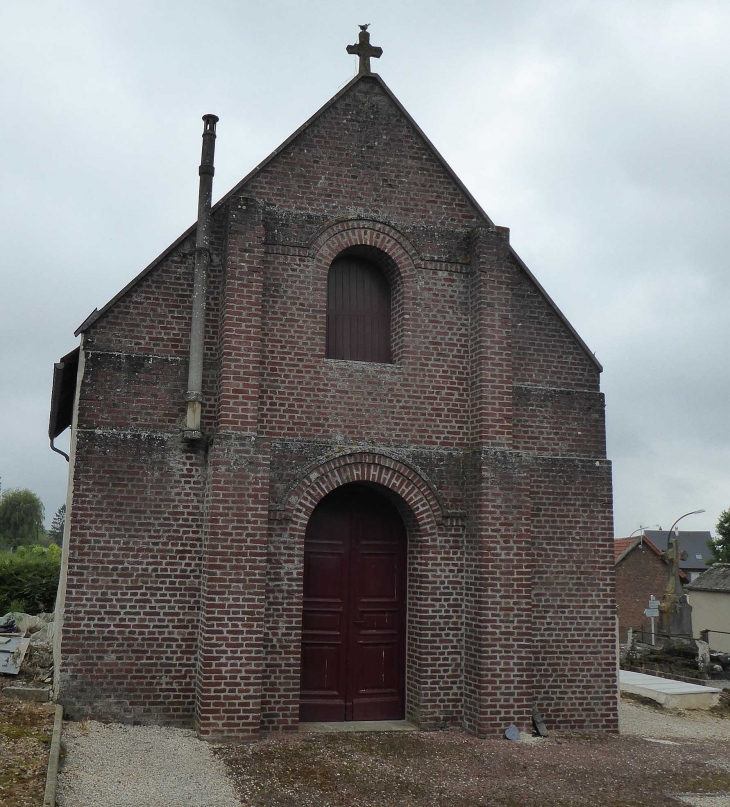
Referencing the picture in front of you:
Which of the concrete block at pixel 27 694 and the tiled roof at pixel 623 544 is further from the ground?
the tiled roof at pixel 623 544

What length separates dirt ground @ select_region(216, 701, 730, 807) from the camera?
708cm

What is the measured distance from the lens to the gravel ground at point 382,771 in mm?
6852

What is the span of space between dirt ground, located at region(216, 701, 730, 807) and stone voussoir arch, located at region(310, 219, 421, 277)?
5767 mm

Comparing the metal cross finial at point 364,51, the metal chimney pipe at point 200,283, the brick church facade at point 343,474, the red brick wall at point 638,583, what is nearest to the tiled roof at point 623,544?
the red brick wall at point 638,583

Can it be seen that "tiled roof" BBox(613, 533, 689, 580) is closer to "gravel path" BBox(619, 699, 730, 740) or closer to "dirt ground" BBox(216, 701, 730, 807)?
"gravel path" BBox(619, 699, 730, 740)

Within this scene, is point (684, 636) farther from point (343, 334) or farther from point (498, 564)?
point (343, 334)

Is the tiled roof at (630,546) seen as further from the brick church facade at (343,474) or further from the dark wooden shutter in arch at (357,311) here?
the dark wooden shutter in arch at (357,311)

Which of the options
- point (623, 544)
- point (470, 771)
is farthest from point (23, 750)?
point (623, 544)

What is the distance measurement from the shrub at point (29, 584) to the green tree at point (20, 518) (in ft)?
112

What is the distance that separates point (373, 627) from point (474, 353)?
12.4 ft

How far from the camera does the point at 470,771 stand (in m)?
7.97

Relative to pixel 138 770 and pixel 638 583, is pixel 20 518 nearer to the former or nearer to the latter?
pixel 638 583

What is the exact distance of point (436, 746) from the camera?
8.82 m

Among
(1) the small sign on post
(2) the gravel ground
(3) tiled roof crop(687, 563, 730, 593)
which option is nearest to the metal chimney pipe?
(2) the gravel ground
